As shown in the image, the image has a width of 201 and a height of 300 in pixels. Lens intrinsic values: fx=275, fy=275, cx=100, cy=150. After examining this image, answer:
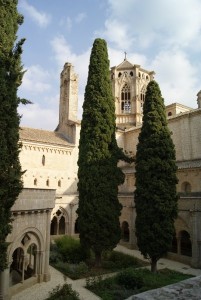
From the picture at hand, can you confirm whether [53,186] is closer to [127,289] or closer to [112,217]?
[112,217]

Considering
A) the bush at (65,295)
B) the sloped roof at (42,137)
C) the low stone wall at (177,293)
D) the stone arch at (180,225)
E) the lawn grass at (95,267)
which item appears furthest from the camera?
the sloped roof at (42,137)

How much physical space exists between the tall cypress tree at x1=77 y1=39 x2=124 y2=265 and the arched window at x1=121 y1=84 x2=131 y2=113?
18589mm

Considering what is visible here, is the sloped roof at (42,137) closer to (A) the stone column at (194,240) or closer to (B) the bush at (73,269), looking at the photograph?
(B) the bush at (73,269)

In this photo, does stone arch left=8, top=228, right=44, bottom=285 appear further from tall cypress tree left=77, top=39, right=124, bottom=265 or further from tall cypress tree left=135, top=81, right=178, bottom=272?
tall cypress tree left=135, top=81, right=178, bottom=272

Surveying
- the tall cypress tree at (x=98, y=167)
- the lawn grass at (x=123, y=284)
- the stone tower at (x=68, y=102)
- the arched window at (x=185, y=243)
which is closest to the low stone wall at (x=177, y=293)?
the lawn grass at (x=123, y=284)

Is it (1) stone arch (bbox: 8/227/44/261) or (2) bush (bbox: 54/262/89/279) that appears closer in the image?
(1) stone arch (bbox: 8/227/44/261)

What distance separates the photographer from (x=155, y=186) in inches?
603

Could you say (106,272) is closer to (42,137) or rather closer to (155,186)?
(155,186)

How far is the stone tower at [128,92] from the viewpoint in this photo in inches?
1387

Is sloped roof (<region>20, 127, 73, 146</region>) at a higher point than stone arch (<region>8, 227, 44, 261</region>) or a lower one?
higher

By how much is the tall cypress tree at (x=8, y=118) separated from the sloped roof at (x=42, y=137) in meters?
13.8

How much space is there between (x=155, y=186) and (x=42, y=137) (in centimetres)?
1407

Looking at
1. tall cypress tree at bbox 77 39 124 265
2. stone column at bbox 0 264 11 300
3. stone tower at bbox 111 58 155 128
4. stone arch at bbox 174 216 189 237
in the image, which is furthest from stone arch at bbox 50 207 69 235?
stone tower at bbox 111 58 155 128

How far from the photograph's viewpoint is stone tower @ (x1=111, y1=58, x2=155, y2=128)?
35.2 meters
